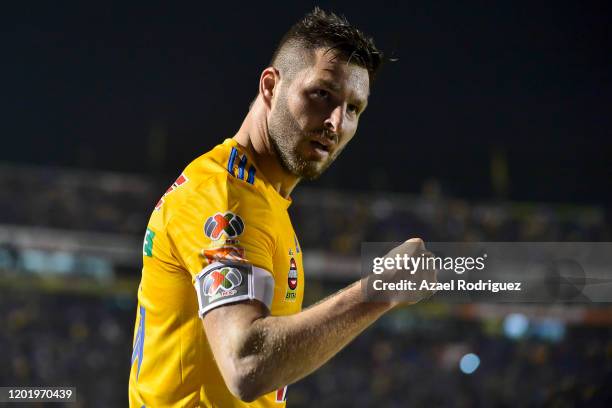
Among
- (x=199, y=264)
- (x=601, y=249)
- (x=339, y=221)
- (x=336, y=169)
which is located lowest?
(x=199, y=264)

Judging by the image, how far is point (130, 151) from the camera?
22219 millimetres

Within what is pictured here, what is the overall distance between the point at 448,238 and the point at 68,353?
11.2 meters

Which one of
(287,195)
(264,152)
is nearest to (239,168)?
(264,152)

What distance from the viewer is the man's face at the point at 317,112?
2.00 meters

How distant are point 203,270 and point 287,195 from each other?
0.61 metres

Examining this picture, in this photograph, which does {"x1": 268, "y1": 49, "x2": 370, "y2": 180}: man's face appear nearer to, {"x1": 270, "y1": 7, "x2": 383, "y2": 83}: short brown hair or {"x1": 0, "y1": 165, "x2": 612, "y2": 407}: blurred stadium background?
{"x1": 270, "y1": 7, "x2": 383, "y2": 83}: short brown hair

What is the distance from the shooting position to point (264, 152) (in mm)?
2115

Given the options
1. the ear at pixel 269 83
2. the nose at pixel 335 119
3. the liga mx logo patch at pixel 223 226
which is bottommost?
the liga mx logo patch at pixel 223 226

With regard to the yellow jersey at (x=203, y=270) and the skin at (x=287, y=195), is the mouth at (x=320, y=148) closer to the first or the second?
the skin at (x=287, y=195)

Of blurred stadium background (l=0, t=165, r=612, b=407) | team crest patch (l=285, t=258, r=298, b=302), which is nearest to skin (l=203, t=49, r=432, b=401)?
team crest patch (l=285, t=258, r=298, b=302)

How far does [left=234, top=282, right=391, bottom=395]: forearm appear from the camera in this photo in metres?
1.52

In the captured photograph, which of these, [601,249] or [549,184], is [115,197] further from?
[601,249]

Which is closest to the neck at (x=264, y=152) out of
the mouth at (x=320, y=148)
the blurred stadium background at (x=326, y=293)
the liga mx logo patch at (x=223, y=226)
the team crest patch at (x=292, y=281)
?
the mouth at (x=320, y=148)

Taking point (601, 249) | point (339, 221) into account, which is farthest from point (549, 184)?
point (601, 249)
